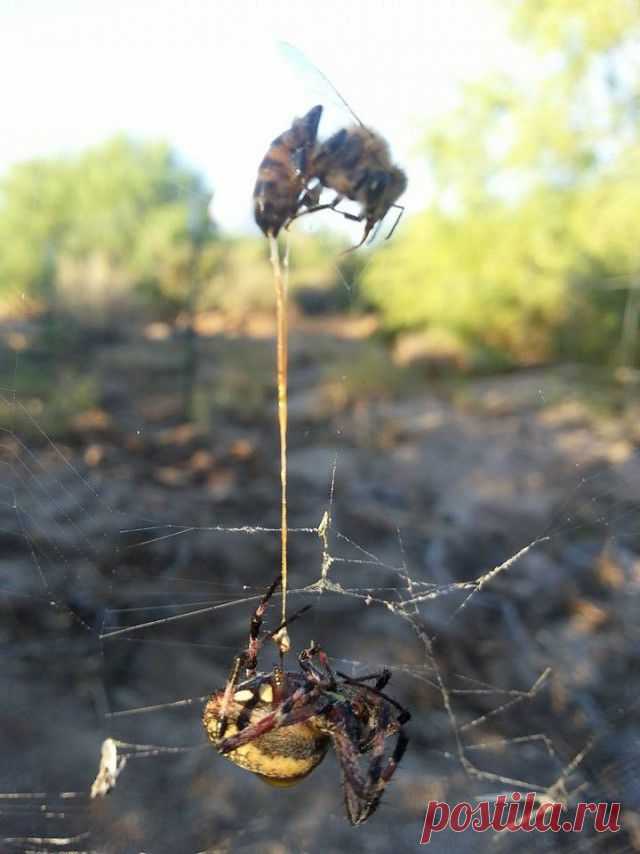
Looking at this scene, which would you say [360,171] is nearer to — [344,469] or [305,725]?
[305,725]

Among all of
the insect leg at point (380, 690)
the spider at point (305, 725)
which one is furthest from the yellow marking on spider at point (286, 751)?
the insect leg at point (380, 690)

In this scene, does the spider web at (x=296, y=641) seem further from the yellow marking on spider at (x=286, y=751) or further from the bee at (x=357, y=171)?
the bee at (x=357, y=171)

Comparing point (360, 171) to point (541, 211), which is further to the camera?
point (541, 211)

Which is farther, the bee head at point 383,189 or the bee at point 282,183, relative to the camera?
the bee head at point 383,189

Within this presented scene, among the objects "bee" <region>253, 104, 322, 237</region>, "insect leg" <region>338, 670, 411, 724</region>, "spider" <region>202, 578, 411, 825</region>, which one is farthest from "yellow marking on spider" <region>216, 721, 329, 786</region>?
"bee" <region>253, 104, 322, 237</region>

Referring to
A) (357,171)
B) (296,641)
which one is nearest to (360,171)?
(357,171)

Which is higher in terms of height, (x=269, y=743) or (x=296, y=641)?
(x=269, y=743)

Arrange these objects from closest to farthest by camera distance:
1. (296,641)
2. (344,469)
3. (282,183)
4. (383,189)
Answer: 1. (282,183)
2. (383,189)
3. (296,641)
4. (344,469)
